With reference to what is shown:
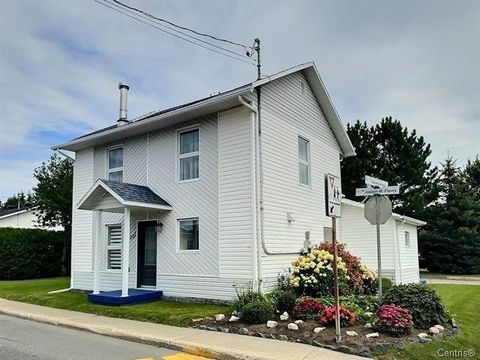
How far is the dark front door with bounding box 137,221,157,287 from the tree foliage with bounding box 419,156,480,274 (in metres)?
21.8

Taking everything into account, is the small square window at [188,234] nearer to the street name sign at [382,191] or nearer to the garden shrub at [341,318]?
the garden shrub at [341,318]

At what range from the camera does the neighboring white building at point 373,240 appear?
16.9 metres

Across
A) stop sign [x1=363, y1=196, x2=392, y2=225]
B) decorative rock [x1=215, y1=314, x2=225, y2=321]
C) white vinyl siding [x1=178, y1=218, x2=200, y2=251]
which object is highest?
stop sign [x1=363, y1=196, x2=392, y2=225]

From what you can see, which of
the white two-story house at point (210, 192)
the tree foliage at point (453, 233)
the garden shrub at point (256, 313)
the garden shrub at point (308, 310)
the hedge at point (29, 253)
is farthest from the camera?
the tree foliage at point (453, 233)

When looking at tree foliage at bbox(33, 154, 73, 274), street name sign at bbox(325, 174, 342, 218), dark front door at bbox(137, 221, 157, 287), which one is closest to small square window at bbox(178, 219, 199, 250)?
dark front door at bbox(137, 221, 157, 287)

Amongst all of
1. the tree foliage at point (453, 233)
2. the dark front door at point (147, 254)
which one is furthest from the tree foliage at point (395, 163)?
the dark front door at point (147, 254)

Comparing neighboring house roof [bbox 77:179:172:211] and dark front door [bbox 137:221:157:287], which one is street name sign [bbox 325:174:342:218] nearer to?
neighboring house roof [bbox 77:179:172:211]

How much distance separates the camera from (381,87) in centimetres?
1691

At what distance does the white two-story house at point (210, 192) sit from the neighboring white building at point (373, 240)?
6.25ft

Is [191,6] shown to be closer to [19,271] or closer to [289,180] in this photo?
[289,180]

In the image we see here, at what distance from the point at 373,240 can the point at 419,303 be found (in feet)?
27.6

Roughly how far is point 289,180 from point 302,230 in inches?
70.4

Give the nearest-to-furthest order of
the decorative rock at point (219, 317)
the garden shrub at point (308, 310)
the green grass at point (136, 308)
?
the garden shrub at point (308, 310) < the decorative rock at point (219, 317) < the green grass at point (136, 308)

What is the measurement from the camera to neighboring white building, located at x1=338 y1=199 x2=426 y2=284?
16906 millimetres
